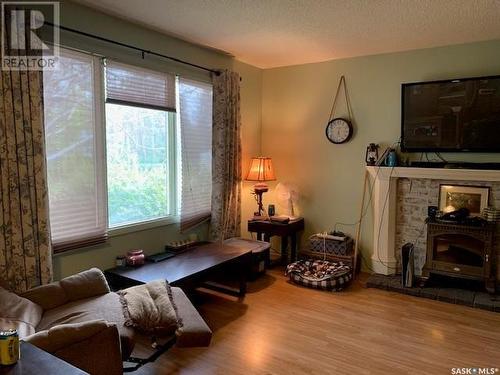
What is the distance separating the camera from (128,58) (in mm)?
3152

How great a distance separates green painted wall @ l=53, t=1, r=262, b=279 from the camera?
9.13 feet

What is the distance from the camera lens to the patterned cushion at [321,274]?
146 inches

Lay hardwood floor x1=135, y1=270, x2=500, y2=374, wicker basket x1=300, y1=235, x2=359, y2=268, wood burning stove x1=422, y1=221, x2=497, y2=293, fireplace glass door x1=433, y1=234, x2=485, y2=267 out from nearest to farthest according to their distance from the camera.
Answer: hardwood floor x1=135, y1=270, x2=500, y2=374 < wood burning stove x1=422, y1=221, x2=497, y2=293 < fireplace glass door x1=433, y1=234, x2=485, y2=267 < wicker basket x1=300, y1=235, x2=359, y2=268

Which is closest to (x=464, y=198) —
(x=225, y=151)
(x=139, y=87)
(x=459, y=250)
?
(x=459, y=250)

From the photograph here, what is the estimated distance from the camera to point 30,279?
2.47 m

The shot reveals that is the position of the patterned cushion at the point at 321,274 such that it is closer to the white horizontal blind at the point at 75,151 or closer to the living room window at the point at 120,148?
the living room window at the point at 120,148

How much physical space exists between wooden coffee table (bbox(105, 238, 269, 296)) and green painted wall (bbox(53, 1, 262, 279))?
21 centimetres

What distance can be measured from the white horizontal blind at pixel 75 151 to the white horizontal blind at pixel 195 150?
90 centimetres

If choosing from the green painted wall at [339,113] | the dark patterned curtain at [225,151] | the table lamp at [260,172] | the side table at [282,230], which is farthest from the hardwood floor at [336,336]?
the table lamp at [260,172]

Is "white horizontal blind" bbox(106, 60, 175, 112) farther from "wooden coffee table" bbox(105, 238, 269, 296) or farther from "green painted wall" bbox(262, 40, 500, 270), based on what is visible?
"green painted wall" bbox(262, 40, 500, 270)

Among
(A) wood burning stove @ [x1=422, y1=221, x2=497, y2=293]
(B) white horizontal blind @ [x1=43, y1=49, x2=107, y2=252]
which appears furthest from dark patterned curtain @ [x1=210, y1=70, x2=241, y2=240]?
(A) wood burning stove @ [x1=422, y1=221, x2=497, y2=293]

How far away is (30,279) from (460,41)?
412cm

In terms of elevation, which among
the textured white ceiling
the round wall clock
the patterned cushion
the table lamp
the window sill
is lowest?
the patterned cushion

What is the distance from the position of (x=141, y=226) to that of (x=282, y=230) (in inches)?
61.1
